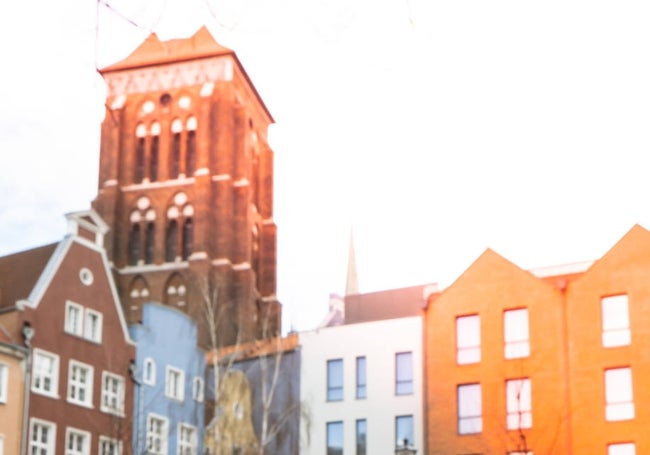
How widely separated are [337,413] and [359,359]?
9.97 feet

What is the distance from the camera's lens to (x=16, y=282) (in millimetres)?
68938

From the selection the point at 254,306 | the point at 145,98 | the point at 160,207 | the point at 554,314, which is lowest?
the point at 554,314

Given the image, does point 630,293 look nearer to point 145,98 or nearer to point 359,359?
point 359,359

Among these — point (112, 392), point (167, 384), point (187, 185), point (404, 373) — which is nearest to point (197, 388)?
point (167, 384)

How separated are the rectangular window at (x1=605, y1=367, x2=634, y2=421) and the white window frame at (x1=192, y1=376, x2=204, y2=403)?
21.4 meters

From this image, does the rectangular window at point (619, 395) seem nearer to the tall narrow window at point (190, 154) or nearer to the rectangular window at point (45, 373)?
the rectangular window at point (45, 373)

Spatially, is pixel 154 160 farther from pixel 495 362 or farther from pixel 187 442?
pixel 495 362

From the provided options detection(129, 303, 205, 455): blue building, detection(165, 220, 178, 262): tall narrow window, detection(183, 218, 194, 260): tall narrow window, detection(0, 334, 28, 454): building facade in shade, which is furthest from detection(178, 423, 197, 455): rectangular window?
detection(165, 220, 178, 262): tall narrow window

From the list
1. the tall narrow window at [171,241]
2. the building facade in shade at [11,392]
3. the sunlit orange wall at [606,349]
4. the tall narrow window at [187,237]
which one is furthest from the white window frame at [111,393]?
the tall narrow window at [171,241]

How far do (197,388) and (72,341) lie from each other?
38.9 ft

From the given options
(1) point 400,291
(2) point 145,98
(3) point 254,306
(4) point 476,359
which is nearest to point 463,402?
(4) point 476,359

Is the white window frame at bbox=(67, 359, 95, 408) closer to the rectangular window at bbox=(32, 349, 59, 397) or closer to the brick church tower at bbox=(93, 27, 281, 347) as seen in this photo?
the rectangular window at bbox=(32, 349, 59, 397)

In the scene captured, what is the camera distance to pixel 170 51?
123312mm

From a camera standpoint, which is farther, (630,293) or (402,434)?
(402,434)
